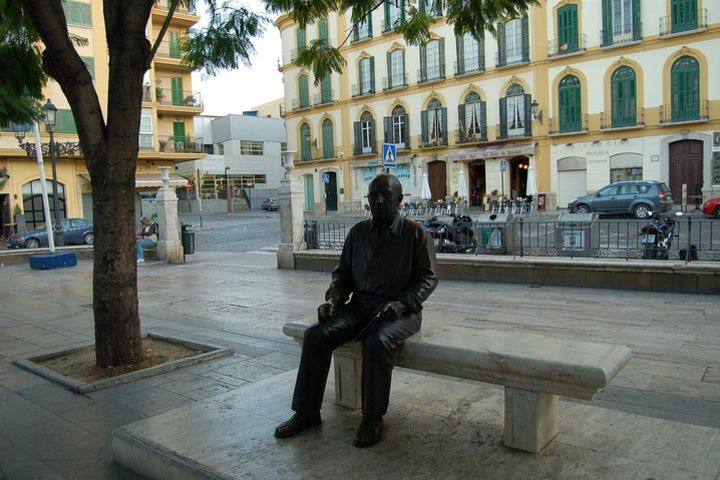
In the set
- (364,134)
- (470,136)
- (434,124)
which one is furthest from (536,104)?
(364,134)

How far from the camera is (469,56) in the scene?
3734 centimetres

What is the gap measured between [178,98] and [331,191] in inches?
511

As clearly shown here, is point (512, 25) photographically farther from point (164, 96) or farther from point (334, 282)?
point (334, 282)

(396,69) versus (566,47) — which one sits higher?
(396,69)

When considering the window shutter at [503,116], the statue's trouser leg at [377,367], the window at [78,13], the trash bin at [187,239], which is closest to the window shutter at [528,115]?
the window shutter at [503,116]

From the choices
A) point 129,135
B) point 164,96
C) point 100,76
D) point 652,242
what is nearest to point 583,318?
point 652,242

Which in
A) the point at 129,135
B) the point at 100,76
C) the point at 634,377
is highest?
the point at 100,76

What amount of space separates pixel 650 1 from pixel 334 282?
32947mm

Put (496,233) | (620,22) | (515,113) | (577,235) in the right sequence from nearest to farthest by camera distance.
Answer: (577,235), (496,233), (620,22), (515,113)

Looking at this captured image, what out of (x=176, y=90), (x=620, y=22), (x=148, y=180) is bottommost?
(x=148, y=180)

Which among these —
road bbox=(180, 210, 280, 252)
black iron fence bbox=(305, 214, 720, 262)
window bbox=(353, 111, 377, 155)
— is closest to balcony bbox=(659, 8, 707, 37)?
window bbox=(353, 111, 377, 155)

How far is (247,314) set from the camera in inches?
348

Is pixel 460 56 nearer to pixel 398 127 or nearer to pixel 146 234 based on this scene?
pixel 398 127

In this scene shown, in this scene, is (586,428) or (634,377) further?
(634,377)
